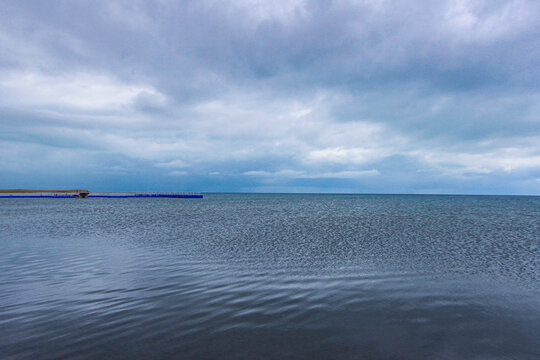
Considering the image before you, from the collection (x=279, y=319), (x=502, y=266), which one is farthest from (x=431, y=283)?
(x=279, y=319)

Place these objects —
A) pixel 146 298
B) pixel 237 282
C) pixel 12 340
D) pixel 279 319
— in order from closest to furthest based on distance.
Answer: pixel 12 340, pixel 279 319, pixel 146 298, pixel 237 282

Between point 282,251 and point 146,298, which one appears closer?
point 146,298

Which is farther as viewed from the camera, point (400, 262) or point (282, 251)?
point (282, 251)

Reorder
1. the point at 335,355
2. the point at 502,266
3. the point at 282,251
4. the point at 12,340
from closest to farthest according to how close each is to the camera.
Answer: the point at 335,355, the point at 12,340, the point at 502,266, the point at 282,251

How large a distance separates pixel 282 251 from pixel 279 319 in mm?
11533

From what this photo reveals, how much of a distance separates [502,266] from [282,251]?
42.4 ft

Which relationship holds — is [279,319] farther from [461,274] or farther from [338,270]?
[461,274]

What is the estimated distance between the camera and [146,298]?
37.0ft

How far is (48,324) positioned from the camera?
29.0 ft

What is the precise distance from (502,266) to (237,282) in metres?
15.1

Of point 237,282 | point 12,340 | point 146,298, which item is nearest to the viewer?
point 12,340

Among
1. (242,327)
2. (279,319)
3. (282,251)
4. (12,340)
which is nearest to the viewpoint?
(12,340)

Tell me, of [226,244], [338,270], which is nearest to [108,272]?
[226,244]

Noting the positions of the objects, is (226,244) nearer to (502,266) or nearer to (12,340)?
(12,340)
